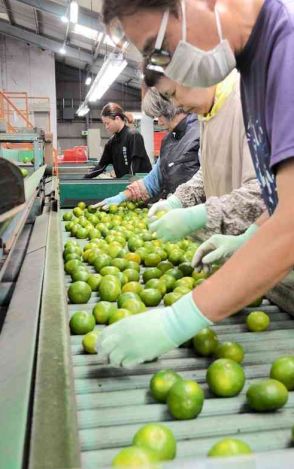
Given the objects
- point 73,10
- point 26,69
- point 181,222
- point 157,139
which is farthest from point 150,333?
point 26,69

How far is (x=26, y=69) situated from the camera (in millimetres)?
24172

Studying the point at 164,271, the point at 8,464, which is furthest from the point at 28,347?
the point at 164,271

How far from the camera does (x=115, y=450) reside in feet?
4.17

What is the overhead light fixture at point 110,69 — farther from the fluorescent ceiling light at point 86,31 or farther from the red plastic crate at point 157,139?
the red plastic crate at point 157,139

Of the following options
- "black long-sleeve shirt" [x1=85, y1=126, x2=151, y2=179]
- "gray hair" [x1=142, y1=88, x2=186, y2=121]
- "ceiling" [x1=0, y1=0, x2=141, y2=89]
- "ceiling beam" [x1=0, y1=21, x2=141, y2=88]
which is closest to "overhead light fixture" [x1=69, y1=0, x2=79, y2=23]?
"ceiling" [x1=0, y1=0, x2=141, y2=89]

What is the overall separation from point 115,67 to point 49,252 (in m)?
9.80

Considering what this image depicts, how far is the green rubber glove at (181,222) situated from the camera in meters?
2.76

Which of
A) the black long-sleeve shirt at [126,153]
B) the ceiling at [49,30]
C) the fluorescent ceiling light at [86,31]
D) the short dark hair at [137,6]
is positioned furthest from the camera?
the ceiling at [49,30]

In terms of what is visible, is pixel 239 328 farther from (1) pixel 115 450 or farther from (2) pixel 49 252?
(2) pixel 49 252

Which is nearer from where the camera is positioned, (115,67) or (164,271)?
(164,271)

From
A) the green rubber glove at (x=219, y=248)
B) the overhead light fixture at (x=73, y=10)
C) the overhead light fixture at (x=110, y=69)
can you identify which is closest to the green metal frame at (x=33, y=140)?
the overhead light fixture at (x=73, y=10)

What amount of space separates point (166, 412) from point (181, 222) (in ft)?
4.86

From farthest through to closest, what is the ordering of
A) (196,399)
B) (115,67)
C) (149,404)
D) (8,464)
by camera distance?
(115,67) → (149,404) → (196,399) → (8,464)

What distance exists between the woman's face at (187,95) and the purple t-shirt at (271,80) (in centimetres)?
70
